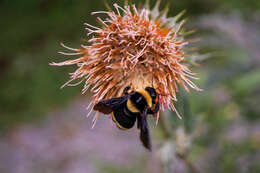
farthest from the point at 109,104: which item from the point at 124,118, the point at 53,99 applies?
the point at 53,99

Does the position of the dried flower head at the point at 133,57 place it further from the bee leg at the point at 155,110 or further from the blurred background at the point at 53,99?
the blurred background at the point at 53,99

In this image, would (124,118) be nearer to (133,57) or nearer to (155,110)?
(155,110)

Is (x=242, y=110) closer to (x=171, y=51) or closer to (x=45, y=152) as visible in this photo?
(x=171, y=51)

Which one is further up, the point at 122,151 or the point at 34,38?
the point at 34,38

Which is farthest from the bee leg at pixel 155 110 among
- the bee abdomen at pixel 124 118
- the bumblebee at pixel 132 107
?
the bee abdomen at pixel 124 118

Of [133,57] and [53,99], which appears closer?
[133,57]

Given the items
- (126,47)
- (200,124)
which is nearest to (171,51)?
(126,47)

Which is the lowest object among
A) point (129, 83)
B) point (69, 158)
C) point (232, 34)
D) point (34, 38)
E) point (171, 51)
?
point (69, 158)
